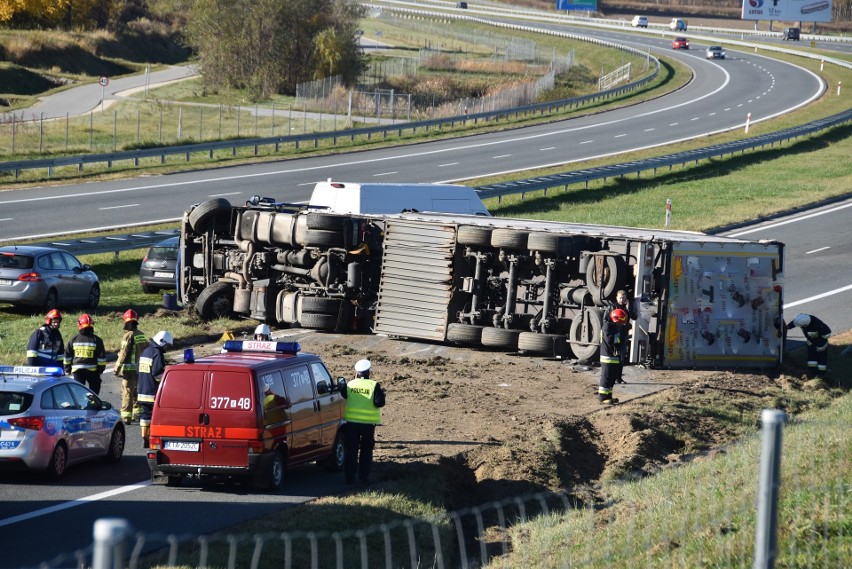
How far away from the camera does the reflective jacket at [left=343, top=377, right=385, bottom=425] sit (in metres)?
13.5

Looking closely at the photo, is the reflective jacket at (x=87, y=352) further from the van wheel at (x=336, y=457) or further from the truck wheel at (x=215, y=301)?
the truck wheel at (x=215, y=301)

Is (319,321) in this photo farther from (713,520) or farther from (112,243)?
(713,520)

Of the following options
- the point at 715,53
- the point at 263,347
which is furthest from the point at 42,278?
the point at 715,53

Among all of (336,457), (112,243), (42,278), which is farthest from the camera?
(112,243)

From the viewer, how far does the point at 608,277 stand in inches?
796

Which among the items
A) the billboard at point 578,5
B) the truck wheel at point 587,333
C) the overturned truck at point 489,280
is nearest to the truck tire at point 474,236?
the overturned truck at point 489,280

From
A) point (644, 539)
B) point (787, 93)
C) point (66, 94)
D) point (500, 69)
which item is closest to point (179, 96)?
point (66, 94)

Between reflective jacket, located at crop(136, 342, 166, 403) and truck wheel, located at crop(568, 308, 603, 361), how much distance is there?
8022mm

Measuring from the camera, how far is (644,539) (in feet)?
28.5

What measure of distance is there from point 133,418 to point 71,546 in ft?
21.2

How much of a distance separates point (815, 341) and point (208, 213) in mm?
12700

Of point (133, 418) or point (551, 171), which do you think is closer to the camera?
point (133, 418)

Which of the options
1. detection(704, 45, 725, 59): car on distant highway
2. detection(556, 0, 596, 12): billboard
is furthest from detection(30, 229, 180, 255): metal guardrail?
detection(556, 0, 596, 12): billboard

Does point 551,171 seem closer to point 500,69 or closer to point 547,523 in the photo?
point 547,523
